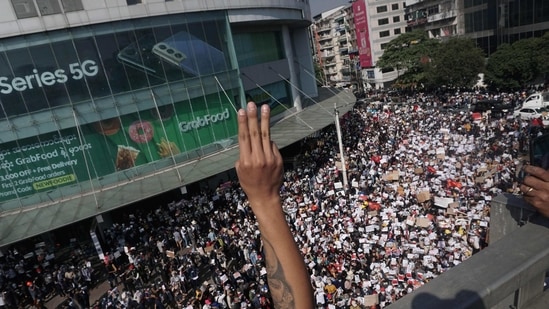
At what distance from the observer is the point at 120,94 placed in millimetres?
18391

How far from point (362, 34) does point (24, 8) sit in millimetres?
58931

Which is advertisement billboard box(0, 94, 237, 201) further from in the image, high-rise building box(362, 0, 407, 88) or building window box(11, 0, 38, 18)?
high-rise building box(362, 0, 407, 88)

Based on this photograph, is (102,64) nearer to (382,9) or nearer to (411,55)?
(411,55)

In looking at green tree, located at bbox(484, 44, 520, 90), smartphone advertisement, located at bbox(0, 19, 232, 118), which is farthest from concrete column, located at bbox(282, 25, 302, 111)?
green tree, located at bbox(484, 44, 520, 90)

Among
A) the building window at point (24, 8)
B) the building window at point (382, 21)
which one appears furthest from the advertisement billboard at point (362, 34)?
the building window at point (24, 8)

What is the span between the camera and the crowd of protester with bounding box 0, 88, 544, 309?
10453 mm

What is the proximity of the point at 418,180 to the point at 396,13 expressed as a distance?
55923 millimetres

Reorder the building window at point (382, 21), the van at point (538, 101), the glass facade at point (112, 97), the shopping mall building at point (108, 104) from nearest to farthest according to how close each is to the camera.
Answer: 1. the shopping mall building at point (108, 104)
2. the glass facade at point (112, 97)
3. the van at point (538, 101)
4. the building window at point (382, 21)

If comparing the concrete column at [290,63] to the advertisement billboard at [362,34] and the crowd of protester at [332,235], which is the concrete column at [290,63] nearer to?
the crowd of protester at [332,235]

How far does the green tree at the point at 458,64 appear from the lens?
38.6 meters

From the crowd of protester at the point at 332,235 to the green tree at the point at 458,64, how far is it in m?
19.2

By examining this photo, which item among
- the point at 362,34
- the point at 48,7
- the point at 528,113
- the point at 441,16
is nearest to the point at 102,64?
the point at 48,7

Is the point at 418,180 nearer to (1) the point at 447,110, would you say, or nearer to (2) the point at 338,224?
(2) the point at 338,224

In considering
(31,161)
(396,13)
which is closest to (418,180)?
(31,161)
